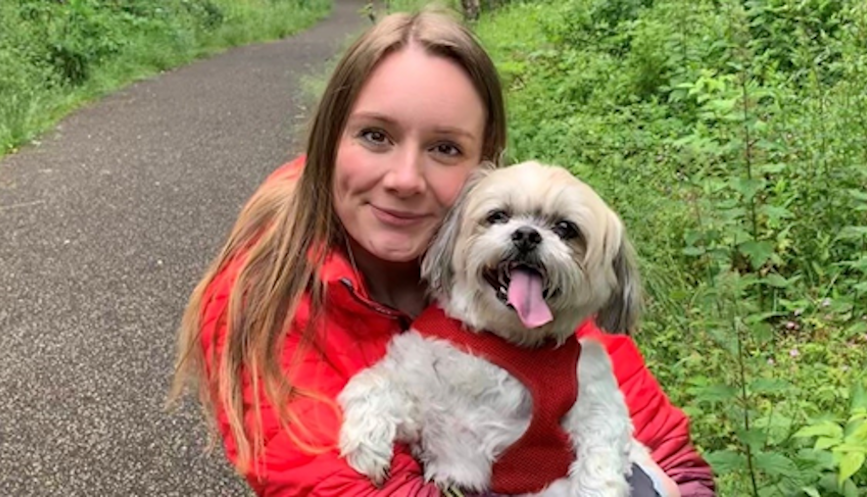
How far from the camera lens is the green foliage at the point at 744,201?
9.20ft

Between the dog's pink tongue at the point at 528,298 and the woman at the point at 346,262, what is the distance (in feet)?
0.89

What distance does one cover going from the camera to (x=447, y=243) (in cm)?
248

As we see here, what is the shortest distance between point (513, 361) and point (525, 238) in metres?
0.31

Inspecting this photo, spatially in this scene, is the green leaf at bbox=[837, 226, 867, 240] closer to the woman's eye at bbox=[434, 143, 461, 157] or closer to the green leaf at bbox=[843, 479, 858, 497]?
the green leaf at bbox=[843, 479, 858, 497]

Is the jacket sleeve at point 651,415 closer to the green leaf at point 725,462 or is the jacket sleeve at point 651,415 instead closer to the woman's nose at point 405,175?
the green leaf at point 725,462

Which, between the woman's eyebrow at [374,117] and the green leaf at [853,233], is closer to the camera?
the woman's eyebrow at [374,117]

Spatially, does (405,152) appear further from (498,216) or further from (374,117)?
(498,216)

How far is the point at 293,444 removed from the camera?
2158 millimetres

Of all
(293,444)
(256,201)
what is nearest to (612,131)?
(256,201)

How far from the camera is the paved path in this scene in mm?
4320

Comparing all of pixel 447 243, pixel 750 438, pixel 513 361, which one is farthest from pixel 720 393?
pixel 447 243

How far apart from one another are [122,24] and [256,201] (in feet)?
41.6

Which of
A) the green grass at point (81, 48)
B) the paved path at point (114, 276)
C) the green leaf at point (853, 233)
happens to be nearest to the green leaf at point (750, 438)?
the green leaf at point (853, 233)

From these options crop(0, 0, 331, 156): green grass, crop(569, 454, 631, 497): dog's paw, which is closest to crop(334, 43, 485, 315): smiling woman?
crop(569, 454, 631, 497): dog's paw
